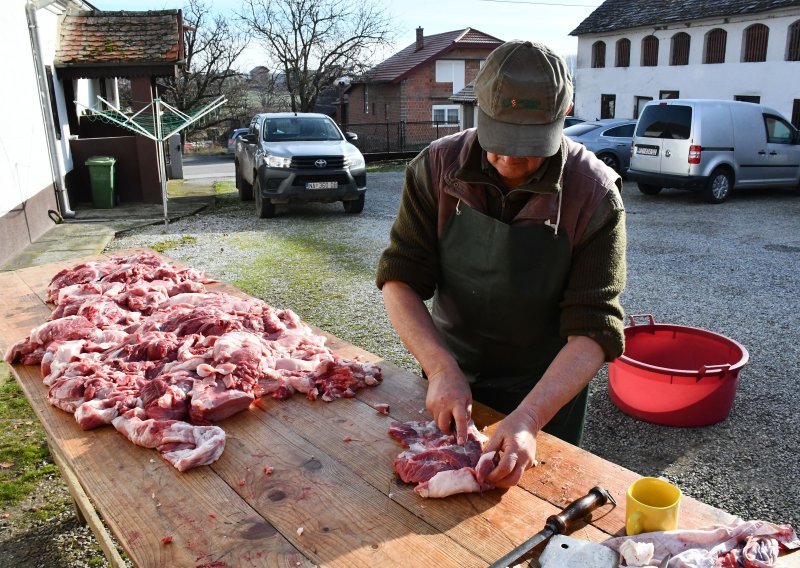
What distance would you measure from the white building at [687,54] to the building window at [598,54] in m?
0.04

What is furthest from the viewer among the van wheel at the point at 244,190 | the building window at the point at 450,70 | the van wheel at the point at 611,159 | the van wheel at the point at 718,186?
the building window at the point at 450,70

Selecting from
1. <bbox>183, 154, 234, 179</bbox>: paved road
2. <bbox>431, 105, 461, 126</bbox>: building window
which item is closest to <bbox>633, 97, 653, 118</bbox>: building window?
<bbox>431, 105, 461, 126</bbox>: building window

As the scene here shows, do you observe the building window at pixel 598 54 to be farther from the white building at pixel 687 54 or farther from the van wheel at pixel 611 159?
the van wheel at pixel 611 159

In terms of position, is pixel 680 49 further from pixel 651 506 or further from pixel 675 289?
pixel 651 506

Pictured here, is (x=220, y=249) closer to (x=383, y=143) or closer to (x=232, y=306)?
(x=232, y=306)

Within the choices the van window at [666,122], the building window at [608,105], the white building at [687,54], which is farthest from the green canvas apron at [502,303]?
the building window at [608,105]

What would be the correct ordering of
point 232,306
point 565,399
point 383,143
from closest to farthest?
point 565,399
point 232,306
point 383,143

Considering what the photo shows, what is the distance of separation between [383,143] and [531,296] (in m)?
34.9

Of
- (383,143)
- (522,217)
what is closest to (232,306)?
(522,217)

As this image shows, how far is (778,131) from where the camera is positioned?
629 inches

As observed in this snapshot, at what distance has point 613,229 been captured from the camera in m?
2.48

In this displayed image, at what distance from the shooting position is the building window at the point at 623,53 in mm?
29562

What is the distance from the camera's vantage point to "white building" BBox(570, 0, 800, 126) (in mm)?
23141

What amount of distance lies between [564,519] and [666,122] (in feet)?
49.0
